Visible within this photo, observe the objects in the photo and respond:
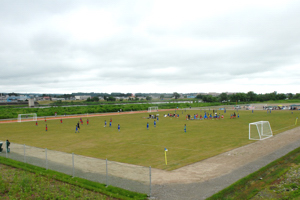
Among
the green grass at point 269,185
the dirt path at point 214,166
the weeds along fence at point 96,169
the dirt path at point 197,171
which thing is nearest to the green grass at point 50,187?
the weeds along fence at point 96,169

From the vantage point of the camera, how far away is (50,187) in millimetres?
11328

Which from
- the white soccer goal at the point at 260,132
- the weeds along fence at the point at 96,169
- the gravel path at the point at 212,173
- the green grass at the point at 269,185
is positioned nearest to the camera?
the green grass at the point at 269,185

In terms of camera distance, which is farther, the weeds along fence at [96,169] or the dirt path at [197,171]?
the weeds along fence at [96,169]

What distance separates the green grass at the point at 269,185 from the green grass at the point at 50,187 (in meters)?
4.41

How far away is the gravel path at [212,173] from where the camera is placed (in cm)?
1057

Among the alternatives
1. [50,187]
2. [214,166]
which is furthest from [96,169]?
[214,166]

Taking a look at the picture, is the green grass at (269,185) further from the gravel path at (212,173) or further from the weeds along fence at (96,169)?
the weeds along fence at (96,169)

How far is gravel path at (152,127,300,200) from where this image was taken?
1057cm

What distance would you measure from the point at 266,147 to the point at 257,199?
11496 mm

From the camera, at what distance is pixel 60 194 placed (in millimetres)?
10547

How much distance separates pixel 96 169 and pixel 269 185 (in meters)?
9.97

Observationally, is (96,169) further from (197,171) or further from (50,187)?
(197,171)

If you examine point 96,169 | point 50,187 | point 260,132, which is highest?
point 260,132

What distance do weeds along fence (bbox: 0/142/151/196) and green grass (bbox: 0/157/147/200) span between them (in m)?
0.53
